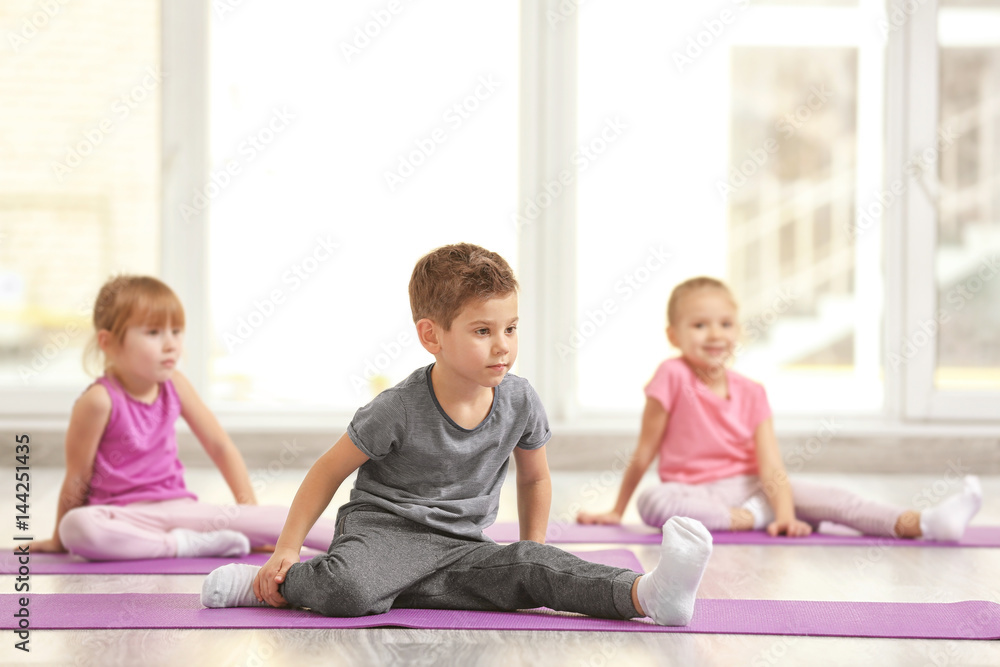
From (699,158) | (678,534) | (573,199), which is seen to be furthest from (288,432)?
(678,534)

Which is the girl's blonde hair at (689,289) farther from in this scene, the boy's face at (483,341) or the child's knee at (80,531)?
the child's knee at (80,531)

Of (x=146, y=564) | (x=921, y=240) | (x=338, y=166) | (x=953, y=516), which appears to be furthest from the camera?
(x=338, y=166)

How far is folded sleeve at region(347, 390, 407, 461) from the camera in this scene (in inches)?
59.1

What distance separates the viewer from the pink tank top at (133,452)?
1988 millimetres

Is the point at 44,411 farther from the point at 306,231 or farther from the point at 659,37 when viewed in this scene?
the point at 659,37

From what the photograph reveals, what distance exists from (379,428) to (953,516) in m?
1.29

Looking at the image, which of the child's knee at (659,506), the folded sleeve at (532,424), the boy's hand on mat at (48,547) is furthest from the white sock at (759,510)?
the boy's hand on mat at (48,547)

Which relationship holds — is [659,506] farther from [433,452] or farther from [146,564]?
[146,564]

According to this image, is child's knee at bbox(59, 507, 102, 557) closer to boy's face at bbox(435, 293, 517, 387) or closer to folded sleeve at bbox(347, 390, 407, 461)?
folded sleeve at bbox(347, 390, 407, 461)

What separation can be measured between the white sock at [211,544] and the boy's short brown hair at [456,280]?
0.70 m

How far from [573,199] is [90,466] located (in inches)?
82.9

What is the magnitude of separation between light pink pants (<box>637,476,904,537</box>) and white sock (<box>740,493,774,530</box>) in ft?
0.05

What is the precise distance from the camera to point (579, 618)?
145 centimetres

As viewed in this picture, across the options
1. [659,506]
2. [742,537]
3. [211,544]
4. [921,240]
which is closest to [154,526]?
[211,544]
